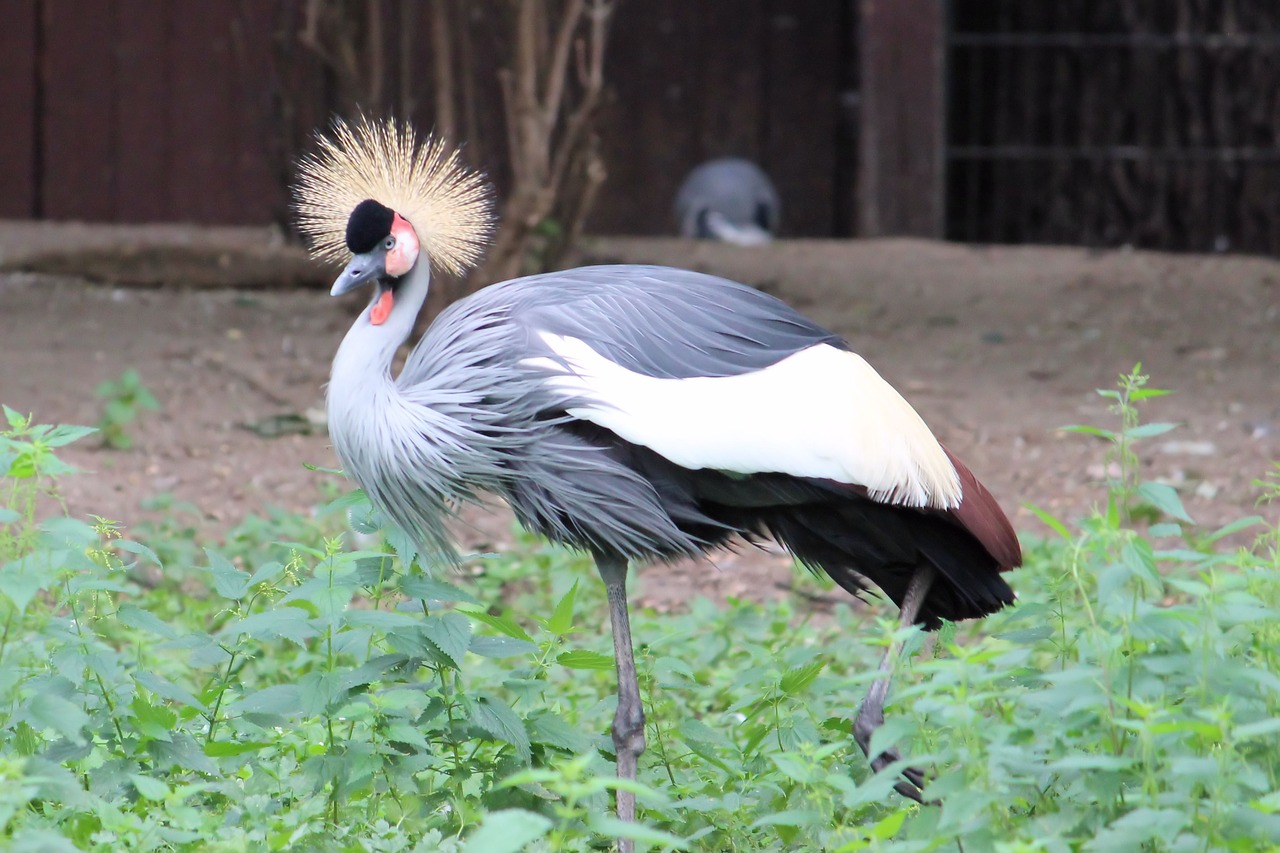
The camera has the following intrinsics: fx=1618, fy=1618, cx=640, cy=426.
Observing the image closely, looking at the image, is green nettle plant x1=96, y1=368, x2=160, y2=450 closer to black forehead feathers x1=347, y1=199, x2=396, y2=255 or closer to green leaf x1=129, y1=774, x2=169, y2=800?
black forehead feathers x1=347, y1=199, x2=396, y2=255

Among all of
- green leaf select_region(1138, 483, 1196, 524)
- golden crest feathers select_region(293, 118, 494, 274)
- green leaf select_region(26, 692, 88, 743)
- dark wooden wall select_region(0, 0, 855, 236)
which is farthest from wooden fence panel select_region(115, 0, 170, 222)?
green leaf select_region(1138, 483, 1196, 524)

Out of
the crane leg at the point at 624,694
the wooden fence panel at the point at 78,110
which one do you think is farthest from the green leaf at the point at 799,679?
the wooden fence panel at the point at 78,110

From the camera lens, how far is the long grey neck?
2.38 m

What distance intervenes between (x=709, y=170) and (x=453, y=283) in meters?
2.64

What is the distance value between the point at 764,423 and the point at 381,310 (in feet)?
2.00

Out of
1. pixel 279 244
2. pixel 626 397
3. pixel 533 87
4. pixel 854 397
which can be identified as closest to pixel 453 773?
pixel 626 397

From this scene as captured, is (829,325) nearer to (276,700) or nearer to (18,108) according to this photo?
(276,700)

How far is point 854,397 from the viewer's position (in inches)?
93.0

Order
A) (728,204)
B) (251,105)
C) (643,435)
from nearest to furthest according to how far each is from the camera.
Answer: (643,435) → (251,105) → (728,204)

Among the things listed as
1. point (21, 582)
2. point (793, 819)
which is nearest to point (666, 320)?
point (793, 819)

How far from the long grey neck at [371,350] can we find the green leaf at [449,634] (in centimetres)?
35

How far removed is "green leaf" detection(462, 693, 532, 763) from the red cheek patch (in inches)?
22.8

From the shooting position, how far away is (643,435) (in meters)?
2.26

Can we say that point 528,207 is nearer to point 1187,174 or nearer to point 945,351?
point 945,351
